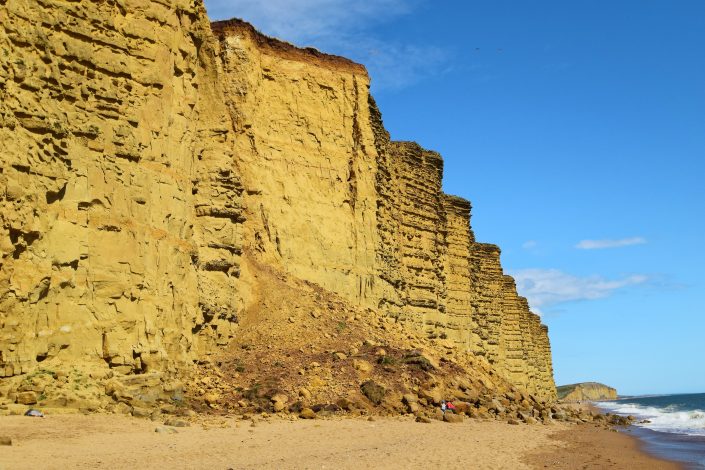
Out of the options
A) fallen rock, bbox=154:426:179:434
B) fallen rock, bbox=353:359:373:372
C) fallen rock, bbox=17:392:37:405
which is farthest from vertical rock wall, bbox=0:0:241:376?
fallen rock, bbox=353:359:373:372

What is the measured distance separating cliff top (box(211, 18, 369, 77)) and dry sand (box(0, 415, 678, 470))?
50.9 ft

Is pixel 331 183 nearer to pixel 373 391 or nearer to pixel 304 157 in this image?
pixel 304 157

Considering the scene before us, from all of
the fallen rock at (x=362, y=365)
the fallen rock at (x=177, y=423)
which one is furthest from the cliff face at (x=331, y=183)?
the fallen rock at (x=177, y=423)

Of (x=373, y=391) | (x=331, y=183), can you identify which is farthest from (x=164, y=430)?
(x=331, y=183)

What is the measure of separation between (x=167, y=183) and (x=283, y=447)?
271 inches

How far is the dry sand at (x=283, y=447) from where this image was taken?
948 centimetres

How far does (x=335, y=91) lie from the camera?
27562 millimetres

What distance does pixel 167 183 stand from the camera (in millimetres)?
15414

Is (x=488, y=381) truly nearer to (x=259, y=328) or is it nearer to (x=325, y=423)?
(x=259, y=328)

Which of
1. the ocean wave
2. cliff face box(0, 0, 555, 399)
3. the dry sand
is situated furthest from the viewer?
the ocean wave

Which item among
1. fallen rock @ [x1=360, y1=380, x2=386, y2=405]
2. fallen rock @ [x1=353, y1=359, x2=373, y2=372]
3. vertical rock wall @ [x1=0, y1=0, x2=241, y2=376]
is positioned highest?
vertical rock wall @ [x1=0, y1=0, x2=241, y2=376]

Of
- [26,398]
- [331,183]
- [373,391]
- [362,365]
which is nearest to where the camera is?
[26,398]

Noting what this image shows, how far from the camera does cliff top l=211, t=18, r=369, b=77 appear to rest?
24.5 meters

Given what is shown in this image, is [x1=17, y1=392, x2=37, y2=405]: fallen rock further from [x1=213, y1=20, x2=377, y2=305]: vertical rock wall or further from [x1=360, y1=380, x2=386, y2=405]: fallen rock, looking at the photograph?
[x1=213, y1=20, x2=377, y2=305]: vertical rock wall
